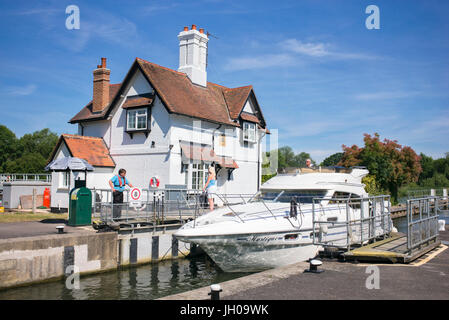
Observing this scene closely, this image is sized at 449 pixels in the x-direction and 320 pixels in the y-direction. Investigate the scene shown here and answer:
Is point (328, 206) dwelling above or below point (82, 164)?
below

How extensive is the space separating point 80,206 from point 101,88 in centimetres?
1322

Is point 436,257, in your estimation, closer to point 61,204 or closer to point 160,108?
point 160,108

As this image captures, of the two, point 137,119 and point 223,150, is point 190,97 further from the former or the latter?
point 223,150

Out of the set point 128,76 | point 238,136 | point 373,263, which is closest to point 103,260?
point 373,263

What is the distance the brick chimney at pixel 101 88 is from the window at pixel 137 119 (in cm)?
317

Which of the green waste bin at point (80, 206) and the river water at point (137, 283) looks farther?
the green waste bin at point (80, 206)

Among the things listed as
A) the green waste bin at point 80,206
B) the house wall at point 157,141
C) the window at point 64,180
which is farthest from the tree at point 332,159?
the green waste bin at point 80,206

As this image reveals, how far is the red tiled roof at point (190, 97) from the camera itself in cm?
2188

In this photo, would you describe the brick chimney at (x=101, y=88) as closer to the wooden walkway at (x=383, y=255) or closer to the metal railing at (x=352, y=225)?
the metal railing at (x=352, y=225)

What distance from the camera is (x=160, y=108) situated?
2186 cm

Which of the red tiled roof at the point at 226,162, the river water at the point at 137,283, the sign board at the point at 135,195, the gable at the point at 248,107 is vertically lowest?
the river water at the point at 137,283

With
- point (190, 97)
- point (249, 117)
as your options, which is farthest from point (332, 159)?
point (190, 97)

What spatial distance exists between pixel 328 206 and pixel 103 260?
742cm

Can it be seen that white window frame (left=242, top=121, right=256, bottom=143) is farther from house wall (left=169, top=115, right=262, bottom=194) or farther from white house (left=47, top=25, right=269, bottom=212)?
house wall (left=169, top=115, right=262, bottom=194)
